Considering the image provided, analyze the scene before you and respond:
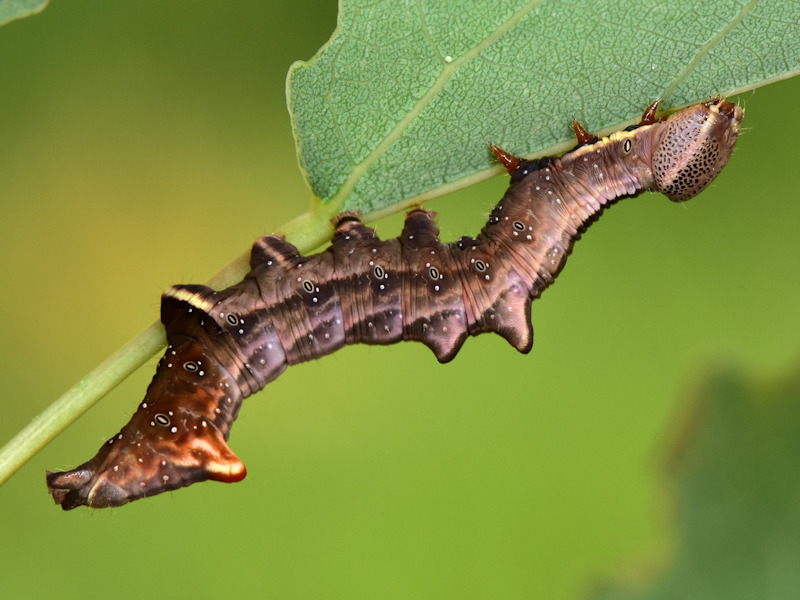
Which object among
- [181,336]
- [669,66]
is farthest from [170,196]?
[669,66]

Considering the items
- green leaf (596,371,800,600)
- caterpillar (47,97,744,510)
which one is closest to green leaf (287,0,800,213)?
caterpillar (47,97,744,510)

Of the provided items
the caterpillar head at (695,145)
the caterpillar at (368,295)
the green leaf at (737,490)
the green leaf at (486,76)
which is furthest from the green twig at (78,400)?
the green leaf at (737,490)

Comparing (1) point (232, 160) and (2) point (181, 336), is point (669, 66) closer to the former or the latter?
(2) point (181, 336)

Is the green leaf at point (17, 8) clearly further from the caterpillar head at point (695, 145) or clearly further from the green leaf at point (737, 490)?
the green leaf at point (737, 490)

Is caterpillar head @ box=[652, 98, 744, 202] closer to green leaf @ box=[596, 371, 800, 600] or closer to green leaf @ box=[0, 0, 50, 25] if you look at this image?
green leaf @ box=[596, 371, 800, 600]

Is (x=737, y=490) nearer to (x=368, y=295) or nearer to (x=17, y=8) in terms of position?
(x=368, y=295)

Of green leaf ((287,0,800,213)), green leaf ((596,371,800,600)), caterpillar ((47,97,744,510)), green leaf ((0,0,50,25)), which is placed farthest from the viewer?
green leaf ((596,371,800,600))
